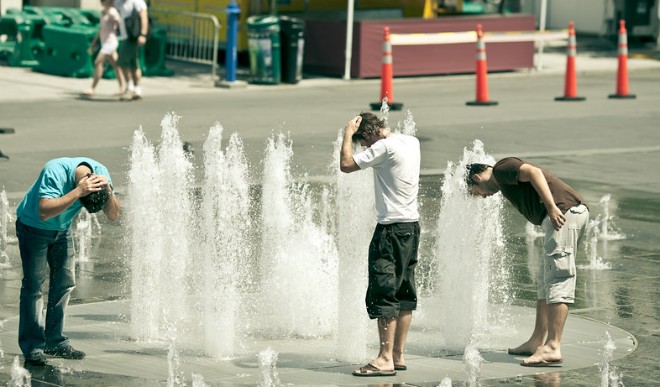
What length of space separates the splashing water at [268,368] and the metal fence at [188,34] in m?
17.5

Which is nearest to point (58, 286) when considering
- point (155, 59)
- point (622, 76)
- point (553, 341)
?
point (553, 341)

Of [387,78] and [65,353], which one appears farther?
[387,78]

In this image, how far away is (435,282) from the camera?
11078 millimetres

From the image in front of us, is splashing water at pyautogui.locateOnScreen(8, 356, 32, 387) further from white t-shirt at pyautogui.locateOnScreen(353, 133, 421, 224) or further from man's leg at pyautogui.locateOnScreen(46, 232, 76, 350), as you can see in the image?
white t-shirt at pyautogui.locateOnScreen(353, 133, 421, 224)

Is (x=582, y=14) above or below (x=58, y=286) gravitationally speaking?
above

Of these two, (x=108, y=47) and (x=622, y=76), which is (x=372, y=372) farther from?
(x=622, y=76)

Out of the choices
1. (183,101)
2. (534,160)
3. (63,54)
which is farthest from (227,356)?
(63,54)

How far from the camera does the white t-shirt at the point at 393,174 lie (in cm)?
830

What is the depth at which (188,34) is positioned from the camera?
1065 inches

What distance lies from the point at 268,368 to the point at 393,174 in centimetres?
131

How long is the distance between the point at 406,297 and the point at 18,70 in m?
18.0

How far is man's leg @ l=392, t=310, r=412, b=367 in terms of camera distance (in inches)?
330

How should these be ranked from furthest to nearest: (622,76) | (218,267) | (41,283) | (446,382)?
(622,76), (218,267), (41,283), (446,382)

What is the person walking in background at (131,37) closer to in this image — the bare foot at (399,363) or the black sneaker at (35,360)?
the black sneaker at (35,360)
